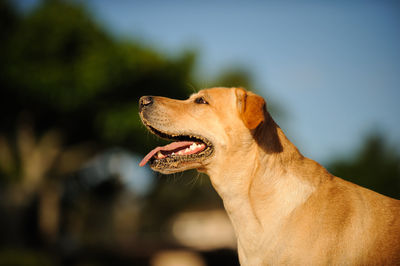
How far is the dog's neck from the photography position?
3.55m

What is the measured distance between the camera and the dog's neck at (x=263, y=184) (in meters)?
3.55

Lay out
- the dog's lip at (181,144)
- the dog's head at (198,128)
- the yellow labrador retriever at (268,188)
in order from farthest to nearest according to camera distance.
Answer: the dog's lip at (181,144) → the dog's head at (198,128) → the yellow labrador retriever at (268,188)

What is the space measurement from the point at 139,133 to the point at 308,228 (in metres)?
17.6

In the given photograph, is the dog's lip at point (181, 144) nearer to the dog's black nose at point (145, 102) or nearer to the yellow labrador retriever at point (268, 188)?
the yellow labrador retriever at point (268, 188)

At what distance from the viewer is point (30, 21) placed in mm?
19047

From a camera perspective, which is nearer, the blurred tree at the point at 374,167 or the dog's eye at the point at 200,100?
the dog's eye at the point at 200,100

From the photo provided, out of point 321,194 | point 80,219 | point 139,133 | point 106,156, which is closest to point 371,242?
point 321,194

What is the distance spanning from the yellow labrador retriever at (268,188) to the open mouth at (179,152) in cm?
1

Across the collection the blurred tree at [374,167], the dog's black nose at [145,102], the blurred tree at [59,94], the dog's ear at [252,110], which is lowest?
the blurred tree at [374,167]

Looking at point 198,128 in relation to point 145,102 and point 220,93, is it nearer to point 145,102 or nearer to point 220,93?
point 220,93

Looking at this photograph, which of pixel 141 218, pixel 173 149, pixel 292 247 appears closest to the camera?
pixel 292 247

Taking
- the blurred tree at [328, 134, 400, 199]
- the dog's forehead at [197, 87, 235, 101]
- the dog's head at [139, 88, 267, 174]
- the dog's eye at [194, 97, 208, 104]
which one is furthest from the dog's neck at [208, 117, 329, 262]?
the blurred tree at [328, 134, 400, 199]

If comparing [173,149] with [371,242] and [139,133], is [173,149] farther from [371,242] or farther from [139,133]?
[139,133]

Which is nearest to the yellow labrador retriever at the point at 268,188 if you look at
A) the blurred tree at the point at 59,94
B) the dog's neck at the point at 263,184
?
the dog's neck at the point at 263,184
